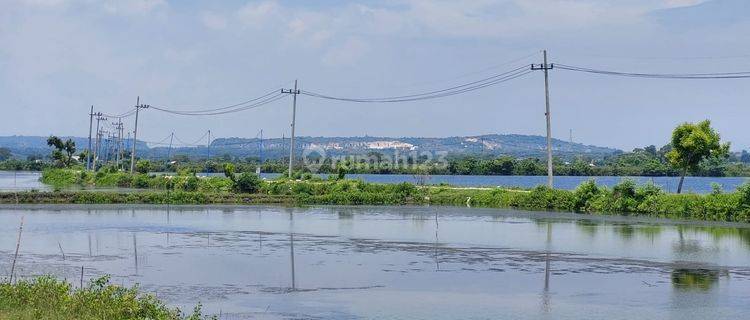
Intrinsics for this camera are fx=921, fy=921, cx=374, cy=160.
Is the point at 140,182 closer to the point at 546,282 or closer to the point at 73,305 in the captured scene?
the point at 546,282

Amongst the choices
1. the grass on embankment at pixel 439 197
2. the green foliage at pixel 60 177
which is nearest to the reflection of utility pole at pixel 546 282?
the grass on embankment at pixel 439 197

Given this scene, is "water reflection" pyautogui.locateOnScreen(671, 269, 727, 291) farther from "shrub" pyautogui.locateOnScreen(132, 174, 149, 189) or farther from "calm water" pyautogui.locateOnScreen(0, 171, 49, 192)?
"shrub" pyautogui.locateOnScreen(132, 174, 149, 189)

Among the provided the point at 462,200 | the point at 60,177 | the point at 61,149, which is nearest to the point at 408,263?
the point at 462,200

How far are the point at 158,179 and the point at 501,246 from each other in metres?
49.0

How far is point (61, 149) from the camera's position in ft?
370

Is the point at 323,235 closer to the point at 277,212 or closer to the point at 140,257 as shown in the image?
the point at 140,257

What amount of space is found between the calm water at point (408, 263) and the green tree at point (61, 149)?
2830 inches

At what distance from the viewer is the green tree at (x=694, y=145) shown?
42.1 meters

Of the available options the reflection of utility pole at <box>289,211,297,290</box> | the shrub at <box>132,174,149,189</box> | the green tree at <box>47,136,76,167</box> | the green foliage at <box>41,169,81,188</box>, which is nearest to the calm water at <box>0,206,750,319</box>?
the reflection of utility pole at <box>289,211,297,290</box>

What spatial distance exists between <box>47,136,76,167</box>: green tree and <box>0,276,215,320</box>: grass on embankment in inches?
3905

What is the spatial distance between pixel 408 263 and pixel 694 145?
22.5 meters

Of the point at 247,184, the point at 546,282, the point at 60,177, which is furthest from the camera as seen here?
the point at 60,177

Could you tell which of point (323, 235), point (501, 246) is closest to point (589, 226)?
point (501, 246)

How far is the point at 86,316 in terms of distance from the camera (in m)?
13.6
